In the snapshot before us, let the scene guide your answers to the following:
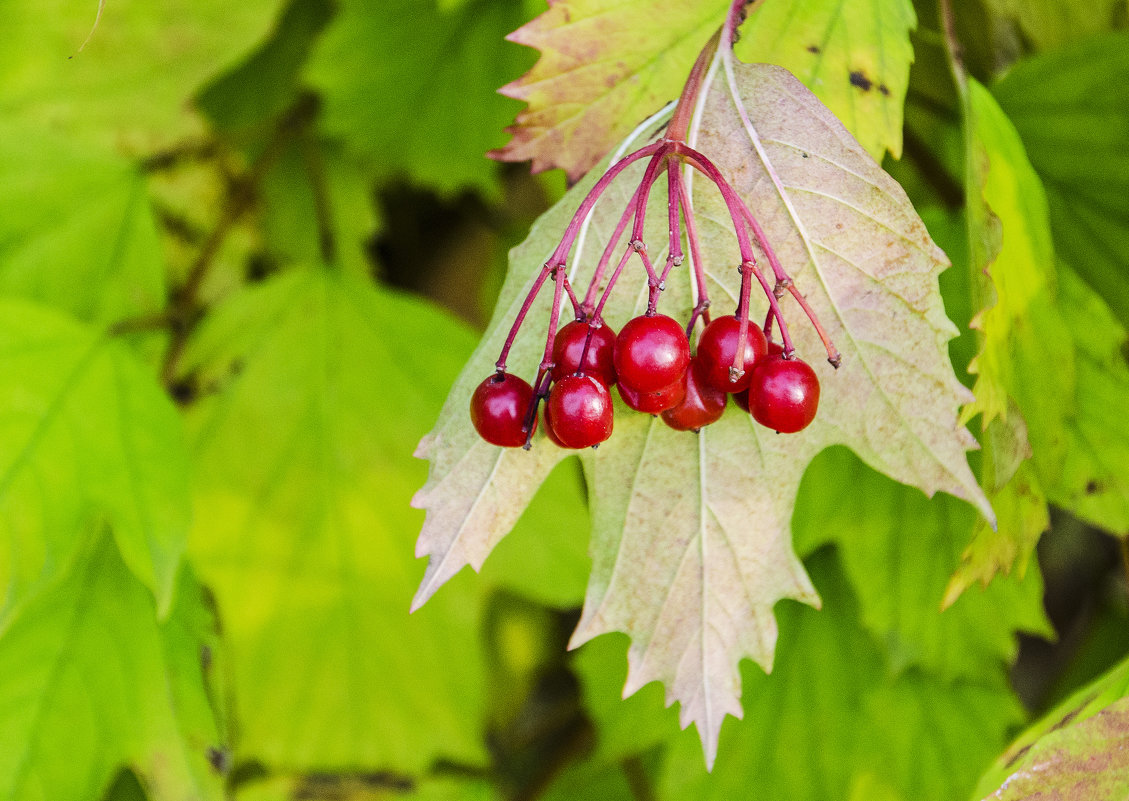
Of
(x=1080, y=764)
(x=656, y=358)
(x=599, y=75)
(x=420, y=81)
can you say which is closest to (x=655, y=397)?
(x=656, y=358)

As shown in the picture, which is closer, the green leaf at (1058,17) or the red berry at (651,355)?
the red berry at (651,355)

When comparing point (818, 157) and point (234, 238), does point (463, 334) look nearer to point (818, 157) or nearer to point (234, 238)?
point (234, 238)

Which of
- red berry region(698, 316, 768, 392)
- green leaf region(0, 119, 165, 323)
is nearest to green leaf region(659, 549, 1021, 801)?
red berry region(698, 316, 768, 392)

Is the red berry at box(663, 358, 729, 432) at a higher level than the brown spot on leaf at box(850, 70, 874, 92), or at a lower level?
lower

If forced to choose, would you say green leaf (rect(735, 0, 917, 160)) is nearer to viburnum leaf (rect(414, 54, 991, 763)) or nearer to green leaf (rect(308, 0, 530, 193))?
viburnum leaf (rect(414, 54, 991, 763))

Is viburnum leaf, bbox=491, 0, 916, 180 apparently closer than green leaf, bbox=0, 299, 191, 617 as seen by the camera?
Yes

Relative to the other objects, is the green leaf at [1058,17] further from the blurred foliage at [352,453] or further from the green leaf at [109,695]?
the green leaf at [109,695]

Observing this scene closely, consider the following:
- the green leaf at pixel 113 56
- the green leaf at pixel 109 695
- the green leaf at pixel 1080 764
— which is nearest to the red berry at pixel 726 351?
the green leaf at pixel 1080 764

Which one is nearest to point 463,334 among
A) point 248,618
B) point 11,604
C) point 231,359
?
point 231,359
